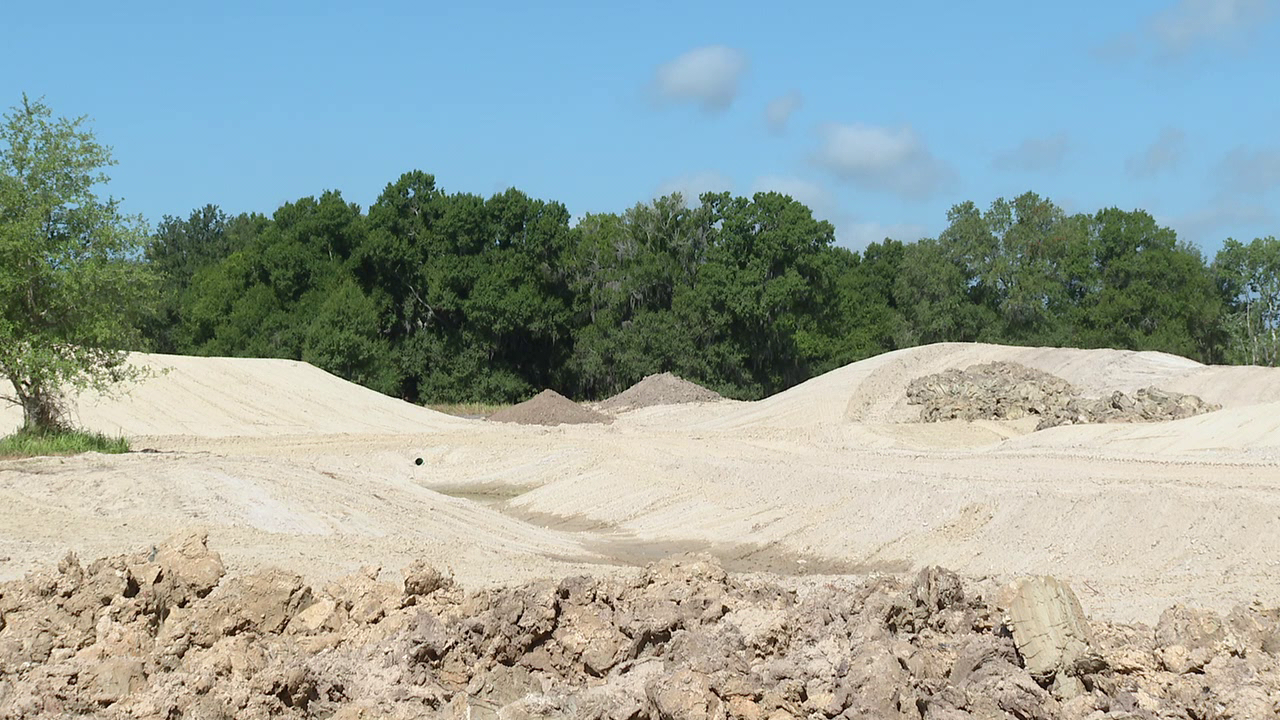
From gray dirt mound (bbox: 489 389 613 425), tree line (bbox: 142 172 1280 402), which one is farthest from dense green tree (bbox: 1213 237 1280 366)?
gray dirt mound (bbox: 489 389 613 425)

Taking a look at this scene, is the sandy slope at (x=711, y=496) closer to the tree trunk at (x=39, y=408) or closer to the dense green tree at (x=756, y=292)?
the tree trunk at (x=39, y=408)

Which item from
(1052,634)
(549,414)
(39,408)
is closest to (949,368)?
(549,414)

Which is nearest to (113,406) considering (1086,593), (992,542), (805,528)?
(805,528)

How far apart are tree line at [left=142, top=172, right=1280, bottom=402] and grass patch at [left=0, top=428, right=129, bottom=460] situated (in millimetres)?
24161

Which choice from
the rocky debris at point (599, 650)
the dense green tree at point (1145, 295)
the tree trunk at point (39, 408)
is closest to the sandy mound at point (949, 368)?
the dense green tree at point (1145, 295)

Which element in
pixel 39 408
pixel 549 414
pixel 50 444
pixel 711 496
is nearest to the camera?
pixel 711 496

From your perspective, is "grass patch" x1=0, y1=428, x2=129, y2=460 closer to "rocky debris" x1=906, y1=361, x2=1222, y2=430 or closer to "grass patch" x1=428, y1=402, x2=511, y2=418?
"rocky debris" x1=906, y1=361, x2=1222, y2=430

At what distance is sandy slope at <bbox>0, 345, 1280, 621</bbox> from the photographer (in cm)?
1404

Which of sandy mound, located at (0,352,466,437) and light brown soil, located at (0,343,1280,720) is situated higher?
sandy mound, located at (0,352,466,437)

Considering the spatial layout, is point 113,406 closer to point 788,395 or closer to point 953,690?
point 788,395

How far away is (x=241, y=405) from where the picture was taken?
35406 mm

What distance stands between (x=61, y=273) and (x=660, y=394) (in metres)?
26.6

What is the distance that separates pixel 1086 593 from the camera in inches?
482

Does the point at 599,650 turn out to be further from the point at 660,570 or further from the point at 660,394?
the point at 660,394
